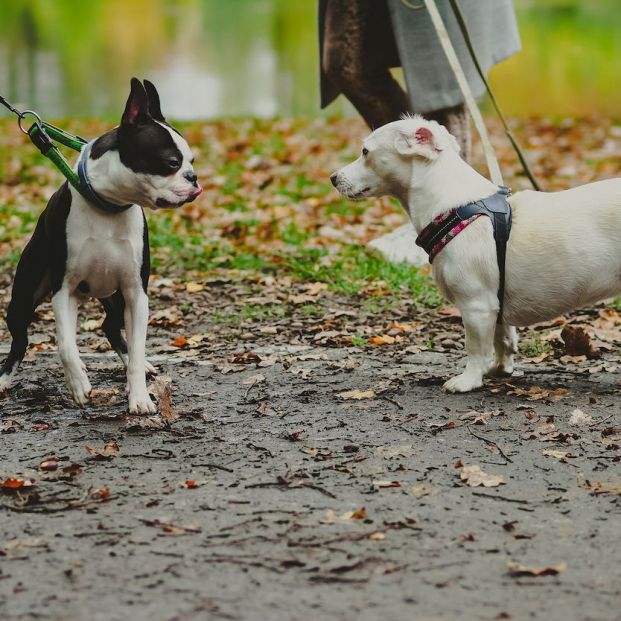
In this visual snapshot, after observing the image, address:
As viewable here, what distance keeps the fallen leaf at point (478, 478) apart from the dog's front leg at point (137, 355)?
1.45 metres

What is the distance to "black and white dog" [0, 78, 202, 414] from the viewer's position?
14.1 ft

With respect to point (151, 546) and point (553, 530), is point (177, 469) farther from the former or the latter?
point (553, 530)

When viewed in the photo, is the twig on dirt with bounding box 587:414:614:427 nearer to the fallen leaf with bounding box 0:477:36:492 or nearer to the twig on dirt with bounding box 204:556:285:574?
the twig on dirt with bounding box 204:556:285:574

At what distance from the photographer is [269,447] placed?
420 cm

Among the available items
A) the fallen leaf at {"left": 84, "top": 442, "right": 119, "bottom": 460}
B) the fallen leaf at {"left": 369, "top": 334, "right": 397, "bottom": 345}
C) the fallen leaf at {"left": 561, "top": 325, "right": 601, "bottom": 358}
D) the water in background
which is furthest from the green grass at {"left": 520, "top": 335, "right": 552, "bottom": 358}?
the water in background

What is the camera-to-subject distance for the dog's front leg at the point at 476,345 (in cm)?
473

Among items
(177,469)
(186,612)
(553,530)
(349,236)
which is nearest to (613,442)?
(553,530)

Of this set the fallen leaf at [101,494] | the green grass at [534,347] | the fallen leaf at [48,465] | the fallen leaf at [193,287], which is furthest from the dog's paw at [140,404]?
the fallen leaf at [193,287]

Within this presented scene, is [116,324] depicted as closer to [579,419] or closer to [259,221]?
[579,419]

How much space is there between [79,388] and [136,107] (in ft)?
4.13

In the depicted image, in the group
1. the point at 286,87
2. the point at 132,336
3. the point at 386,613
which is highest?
the point at 286,87

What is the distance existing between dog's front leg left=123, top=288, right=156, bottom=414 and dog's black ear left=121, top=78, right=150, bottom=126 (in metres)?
0.74

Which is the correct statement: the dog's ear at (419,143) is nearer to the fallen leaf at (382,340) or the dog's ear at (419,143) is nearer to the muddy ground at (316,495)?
the muddy ground at (316,495)

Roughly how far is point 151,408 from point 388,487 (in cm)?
132
